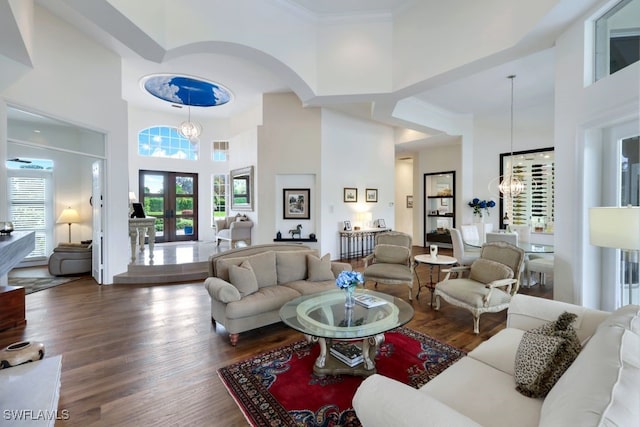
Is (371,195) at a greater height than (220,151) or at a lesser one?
lesser

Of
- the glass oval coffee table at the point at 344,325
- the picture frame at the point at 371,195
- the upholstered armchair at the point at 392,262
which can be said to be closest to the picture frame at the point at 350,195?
the picture frame at the point at 371,195

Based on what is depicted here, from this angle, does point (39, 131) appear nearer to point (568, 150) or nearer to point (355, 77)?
point (355, 77)

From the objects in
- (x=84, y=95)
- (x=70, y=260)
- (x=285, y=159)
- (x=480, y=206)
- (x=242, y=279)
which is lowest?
(x=70, y=260)

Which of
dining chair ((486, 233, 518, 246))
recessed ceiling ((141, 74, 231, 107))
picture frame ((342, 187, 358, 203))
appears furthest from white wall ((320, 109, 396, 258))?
dining chair ((486, 233, 518, 246))

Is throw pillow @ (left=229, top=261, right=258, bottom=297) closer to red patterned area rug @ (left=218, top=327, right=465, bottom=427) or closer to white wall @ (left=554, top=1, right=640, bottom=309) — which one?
red patterned area rug @ (left=218, top=327, right=465, bottom=427)

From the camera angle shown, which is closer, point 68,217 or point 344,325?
point 344,325

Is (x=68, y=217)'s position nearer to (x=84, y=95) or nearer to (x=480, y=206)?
(x=84, y=95)

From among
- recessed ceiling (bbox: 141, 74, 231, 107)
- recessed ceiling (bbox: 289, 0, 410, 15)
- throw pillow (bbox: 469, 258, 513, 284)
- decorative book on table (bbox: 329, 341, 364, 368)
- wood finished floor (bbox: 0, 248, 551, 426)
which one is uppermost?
recessed ceiling (bbox: 289, 0, 410, 15)

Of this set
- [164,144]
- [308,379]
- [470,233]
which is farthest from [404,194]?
[308,379]

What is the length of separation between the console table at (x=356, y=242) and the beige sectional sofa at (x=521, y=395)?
5.40m

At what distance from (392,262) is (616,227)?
307 centimetres

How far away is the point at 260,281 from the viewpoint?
11.8ft

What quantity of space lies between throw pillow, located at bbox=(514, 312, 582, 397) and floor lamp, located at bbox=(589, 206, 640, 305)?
2.31ft

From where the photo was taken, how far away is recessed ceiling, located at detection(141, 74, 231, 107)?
650 centimetres
